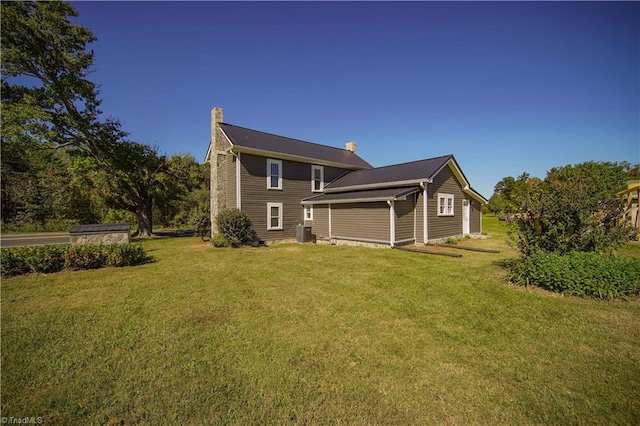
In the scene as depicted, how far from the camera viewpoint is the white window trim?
51.1 feet

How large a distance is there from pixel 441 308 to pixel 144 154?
23716 millimetres

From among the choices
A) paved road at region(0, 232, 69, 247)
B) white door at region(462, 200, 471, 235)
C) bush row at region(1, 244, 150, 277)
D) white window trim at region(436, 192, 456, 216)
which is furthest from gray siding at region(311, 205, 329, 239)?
paved road at region(0, 232, 69, 247)

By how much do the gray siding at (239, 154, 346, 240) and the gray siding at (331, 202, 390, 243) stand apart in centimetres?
292

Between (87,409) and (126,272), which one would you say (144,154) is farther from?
(87,409)

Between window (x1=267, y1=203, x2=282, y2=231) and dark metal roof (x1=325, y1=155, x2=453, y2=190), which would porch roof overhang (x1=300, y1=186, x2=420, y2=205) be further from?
window (x1=267, y1=203, x2=282, y2=231)

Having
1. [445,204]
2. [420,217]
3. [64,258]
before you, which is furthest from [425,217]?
[64,258]

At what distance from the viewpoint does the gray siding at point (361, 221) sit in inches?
553

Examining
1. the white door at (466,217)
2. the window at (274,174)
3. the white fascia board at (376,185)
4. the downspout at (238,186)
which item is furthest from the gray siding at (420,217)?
the downspout at (238,186)

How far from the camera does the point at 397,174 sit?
16.4m

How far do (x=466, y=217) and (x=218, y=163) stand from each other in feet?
55.8

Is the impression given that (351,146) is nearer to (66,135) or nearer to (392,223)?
(392,223)

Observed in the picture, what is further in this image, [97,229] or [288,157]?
[288,157]

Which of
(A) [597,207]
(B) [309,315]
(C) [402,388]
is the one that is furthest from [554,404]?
(A) [597,207]

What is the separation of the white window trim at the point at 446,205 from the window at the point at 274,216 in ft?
32.6
